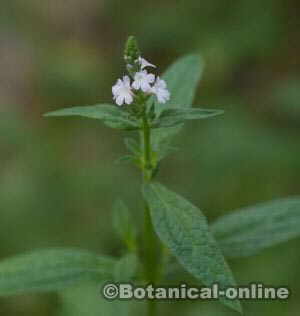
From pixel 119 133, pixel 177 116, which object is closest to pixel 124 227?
pixel 177 116

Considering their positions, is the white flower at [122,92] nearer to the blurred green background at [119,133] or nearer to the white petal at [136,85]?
the white petal at [136,85]

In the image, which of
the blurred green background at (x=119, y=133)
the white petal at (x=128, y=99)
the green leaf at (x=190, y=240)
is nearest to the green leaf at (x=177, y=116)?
the white petal at (x=128, y=99)

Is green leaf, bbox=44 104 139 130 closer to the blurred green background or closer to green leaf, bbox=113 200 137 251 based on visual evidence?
green leaf, bbox=113 200 137 251

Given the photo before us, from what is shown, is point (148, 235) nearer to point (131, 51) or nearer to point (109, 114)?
point (109, 114)

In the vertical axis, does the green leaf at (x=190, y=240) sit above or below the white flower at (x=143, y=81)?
below

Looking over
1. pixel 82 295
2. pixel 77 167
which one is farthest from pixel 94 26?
pixel 82 295

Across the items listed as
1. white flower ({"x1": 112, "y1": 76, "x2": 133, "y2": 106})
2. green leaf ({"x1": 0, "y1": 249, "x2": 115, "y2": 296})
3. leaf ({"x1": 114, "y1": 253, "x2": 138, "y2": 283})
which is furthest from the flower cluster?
green leaf ({"x1": 0, "y1": 249, "x2": 115, "y2": 296})

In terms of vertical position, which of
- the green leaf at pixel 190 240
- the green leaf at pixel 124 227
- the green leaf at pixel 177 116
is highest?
the green leaf at pixel 177 116
